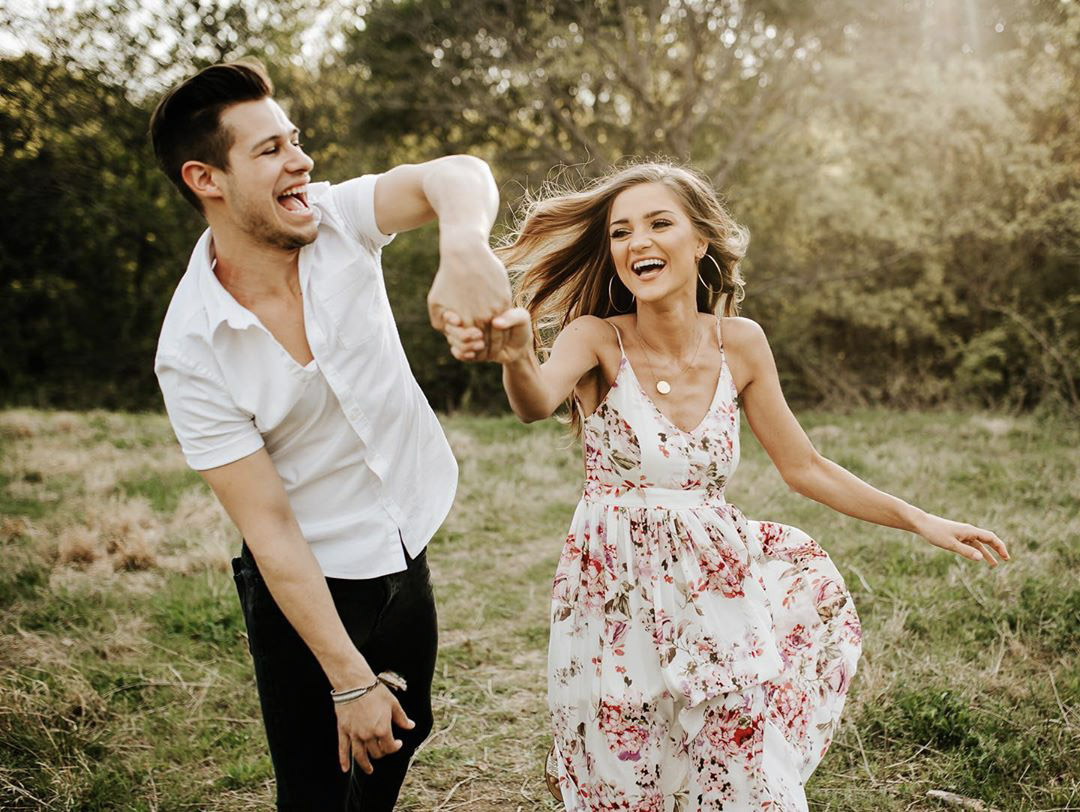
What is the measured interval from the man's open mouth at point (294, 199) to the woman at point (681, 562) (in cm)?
71

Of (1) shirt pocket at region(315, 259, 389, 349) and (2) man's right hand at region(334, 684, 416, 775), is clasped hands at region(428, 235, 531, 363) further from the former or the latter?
(2) man's right hand at region(334, 684, 416, 775)

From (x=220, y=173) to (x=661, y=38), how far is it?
1243cm

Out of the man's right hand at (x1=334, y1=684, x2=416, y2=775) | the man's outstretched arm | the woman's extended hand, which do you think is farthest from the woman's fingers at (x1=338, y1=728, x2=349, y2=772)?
the woman's extended hand

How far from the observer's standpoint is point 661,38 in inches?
516

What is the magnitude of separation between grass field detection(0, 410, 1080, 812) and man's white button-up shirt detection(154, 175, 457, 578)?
1.53 metres

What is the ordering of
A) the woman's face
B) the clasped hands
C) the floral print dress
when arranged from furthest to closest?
the woman's face < the floral print dress < the clasped hands

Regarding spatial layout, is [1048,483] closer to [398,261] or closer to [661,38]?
[661,38]

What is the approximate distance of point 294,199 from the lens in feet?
6.52

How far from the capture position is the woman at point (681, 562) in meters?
2.37

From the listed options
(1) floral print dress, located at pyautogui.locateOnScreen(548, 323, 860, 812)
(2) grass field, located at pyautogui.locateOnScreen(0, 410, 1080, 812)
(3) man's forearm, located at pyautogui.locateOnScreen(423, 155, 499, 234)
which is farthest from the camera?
(2) grass field, located at pyautogui.locateOnScreen(0, 410, 1080, 812)

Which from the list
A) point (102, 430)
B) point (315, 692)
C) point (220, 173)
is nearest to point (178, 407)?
point (220, 173)

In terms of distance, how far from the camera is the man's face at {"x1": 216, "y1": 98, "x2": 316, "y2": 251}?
1924 mm

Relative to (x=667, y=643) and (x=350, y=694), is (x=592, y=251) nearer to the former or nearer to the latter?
(x=667, y=643)

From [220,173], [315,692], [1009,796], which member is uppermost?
[220,173]
